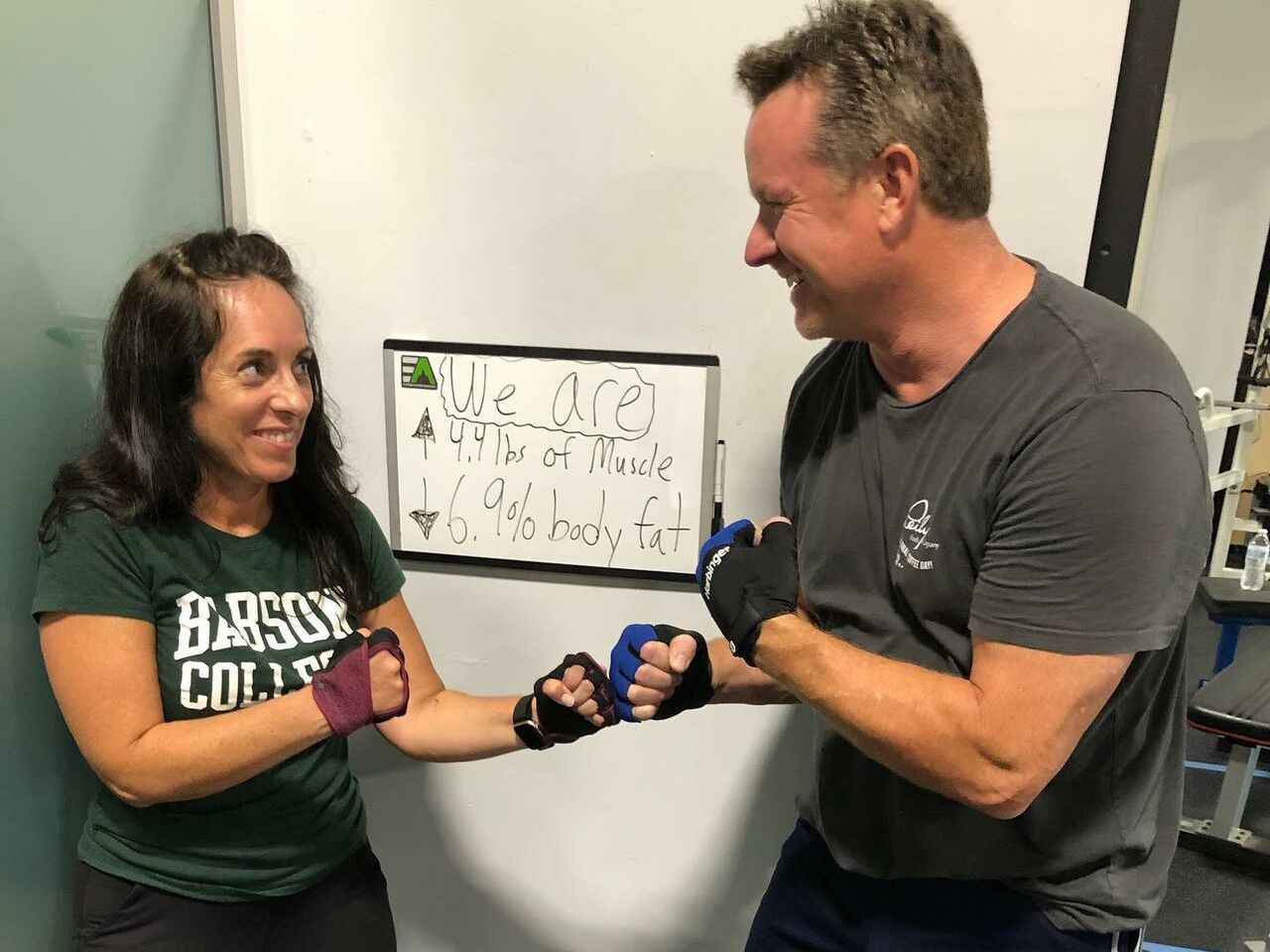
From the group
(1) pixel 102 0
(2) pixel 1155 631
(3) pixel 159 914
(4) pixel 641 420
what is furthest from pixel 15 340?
(2) pixel 1155 631

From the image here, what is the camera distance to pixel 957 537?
40.5 inches

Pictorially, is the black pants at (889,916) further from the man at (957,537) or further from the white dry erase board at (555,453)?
the white dry erase board at (555,453)

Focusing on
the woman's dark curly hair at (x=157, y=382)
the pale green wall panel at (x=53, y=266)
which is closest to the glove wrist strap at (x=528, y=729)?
the woman's dark curly hair at (x=157, y=382)

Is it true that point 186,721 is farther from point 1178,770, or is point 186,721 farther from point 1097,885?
point 1178,770

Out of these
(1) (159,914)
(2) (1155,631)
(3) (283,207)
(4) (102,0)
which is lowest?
(1) (159,914)

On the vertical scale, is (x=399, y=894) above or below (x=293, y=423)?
below

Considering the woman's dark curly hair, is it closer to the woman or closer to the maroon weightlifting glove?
the woman

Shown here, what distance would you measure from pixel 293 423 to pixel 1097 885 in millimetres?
1169

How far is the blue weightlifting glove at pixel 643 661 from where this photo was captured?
1282 millimetres

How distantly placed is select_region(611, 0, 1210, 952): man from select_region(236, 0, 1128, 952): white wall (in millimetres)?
289

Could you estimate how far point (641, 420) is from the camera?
4.91 ft

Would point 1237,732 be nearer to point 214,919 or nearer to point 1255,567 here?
point 1255,567

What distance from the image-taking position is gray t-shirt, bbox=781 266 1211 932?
2.95 feet

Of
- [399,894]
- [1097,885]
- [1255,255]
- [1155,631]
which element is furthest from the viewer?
→ [1255,255]
